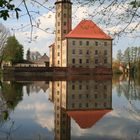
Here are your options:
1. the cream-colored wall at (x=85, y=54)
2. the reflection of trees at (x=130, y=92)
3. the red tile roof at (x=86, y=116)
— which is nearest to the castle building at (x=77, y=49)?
the cream-colored wall at (x=85, y=54)

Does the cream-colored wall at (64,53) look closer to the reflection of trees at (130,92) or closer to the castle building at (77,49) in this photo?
the castle building at (77,49)

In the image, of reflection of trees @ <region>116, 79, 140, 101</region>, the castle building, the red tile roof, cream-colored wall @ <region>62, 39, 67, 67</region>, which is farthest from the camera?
cream-colored wall @ <region>62, 39, 67, 67</region>

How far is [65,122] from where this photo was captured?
13.0 metres

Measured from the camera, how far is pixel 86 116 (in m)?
15.1

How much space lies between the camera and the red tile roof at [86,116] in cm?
1265

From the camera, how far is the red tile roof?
498 inches

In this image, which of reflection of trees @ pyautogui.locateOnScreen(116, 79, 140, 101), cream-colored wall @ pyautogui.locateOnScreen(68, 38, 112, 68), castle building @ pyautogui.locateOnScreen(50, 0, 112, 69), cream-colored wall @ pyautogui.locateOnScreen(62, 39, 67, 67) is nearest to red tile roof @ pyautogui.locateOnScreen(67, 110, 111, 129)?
reflection of trees @ pyautogui.locateOnScreen(116, 79, 140, 101)

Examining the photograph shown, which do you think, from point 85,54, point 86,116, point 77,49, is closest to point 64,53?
point 77,49

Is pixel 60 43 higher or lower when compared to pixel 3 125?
higher

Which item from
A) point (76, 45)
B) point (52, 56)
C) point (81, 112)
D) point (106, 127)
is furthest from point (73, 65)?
point (106, 127)

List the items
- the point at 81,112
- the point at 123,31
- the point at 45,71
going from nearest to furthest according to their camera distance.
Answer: the point at 123,31
the point at 81,112
the point at 45,71

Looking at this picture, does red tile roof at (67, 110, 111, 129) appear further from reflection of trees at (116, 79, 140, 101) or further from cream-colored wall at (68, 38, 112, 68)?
cream-colored wall at (68, 38, 112, 68)

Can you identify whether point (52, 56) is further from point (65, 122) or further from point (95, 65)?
point (65, 122)

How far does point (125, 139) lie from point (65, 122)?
3793mm
